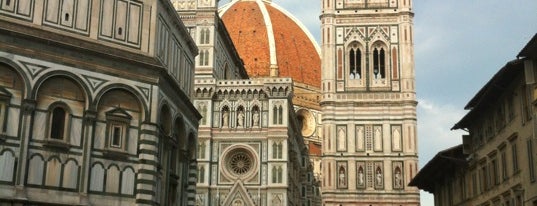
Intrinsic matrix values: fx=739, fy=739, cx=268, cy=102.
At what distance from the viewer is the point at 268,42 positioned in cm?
9519

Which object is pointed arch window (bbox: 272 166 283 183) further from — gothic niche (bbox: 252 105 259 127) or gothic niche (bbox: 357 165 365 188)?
gothic niche (bbox: 357 165 365 188)

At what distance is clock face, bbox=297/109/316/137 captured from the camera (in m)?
87.5

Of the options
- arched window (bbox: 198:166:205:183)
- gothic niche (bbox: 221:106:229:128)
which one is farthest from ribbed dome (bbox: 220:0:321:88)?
arched window (bbox: 198:166:205:183)

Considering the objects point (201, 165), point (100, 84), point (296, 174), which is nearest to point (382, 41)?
point (296, 174)

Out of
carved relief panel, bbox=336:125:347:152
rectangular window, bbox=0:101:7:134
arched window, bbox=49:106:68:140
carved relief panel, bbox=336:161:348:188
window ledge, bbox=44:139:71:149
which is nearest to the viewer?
rectangular window, bbox=0:101:7:134

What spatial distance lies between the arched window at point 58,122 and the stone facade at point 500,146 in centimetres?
1292

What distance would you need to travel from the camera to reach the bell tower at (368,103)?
5366 centimetres

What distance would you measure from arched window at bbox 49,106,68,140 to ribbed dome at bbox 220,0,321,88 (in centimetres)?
6973

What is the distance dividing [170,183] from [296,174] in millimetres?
33419

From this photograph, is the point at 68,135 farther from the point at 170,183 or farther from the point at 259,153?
the point at 259,153

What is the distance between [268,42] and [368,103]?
136ft

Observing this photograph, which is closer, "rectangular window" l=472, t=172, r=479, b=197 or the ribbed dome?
"rectangular window" l=472, t=172, r=479, b=197

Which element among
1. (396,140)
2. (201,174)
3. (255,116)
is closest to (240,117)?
(255,116)

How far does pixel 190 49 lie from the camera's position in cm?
2989
